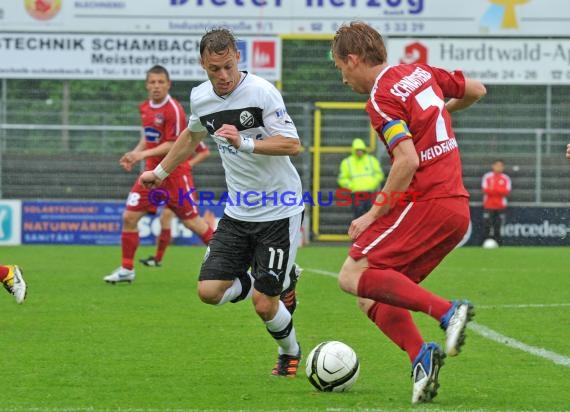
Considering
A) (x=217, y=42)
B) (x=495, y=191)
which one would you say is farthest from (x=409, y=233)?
(x=495, y=191)

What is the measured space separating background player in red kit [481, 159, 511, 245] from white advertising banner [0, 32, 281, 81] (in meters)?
4.69

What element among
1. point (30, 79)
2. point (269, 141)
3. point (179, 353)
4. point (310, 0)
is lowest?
point (179, 353)

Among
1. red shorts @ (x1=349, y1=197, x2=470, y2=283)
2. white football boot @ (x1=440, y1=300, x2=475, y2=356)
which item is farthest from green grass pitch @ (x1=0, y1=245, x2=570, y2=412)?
red shorts @ (x1=349, y1=197, x2=470, y2=283)

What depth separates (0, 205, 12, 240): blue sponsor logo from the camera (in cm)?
2270

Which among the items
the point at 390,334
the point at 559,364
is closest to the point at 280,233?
the point at 390,334

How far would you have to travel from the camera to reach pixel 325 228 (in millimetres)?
24000

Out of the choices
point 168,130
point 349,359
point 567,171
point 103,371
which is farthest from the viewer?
point 567,171

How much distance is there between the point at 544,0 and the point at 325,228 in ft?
21.4

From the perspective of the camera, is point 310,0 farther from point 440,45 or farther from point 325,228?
point 325,228

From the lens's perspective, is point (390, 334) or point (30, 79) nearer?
point (390, 334)

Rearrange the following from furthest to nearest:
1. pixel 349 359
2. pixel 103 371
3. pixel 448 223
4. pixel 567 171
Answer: pixel 567 171 < pixel 103 371 < pixel 349 359 < pixel 448 223

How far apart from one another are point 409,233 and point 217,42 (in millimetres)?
1731

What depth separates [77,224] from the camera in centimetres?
2322

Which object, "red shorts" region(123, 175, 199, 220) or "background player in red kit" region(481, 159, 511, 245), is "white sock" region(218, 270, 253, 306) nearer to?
"red shorts" region(123, 175, 199, 220)
